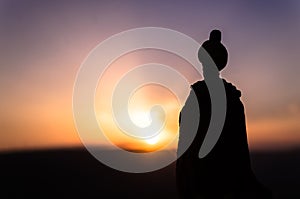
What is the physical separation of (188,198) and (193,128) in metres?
1.08

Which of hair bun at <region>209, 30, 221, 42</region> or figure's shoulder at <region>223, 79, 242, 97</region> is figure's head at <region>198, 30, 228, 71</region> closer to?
hair bun at <region>209, 30, 221, 42</region>

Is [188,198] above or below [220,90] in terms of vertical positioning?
below

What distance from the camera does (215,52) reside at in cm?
770

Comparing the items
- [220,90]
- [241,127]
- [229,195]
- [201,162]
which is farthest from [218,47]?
[229,195]

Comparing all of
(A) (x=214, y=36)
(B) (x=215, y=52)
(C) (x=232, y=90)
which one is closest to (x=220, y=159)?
(C) (x=232, y=90)

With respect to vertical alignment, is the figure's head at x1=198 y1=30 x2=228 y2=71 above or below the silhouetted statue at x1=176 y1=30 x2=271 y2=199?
above

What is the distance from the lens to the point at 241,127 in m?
7.75

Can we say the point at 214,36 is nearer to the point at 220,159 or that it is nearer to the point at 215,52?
the point at 215,52

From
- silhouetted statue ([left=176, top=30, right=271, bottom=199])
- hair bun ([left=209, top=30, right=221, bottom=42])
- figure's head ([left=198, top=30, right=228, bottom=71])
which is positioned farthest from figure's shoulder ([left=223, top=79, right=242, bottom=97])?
hair bun ([left=209, top=30, right=221, bottom=42])

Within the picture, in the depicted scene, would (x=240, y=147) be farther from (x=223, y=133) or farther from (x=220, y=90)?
(x=220, y=90)

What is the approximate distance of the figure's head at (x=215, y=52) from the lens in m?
7.68

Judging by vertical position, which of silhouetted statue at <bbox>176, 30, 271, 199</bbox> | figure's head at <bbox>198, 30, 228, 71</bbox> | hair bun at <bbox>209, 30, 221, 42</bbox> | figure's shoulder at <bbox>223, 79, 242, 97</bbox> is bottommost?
silhouetted statue at <bbox>176, 30, 271, 199</bbox>

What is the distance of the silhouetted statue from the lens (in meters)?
7.47

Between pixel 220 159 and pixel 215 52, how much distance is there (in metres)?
1.67
